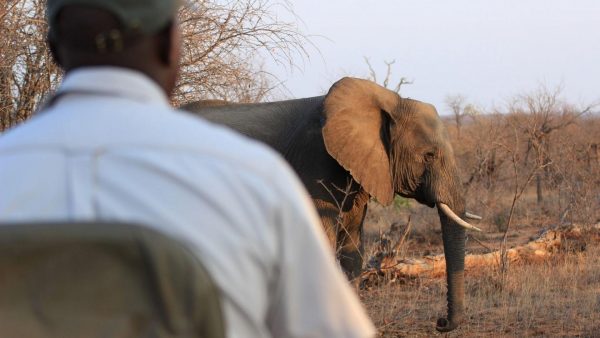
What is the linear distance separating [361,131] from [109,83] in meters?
6.85

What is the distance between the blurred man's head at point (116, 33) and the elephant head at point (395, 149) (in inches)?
247

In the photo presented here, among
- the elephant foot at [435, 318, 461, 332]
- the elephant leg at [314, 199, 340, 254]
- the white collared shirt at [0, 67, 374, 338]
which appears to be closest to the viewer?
the white collared shirt at [0, 67, 374, 338]

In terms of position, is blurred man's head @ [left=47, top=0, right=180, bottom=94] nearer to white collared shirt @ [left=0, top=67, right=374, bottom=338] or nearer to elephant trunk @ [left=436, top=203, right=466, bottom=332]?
white collared shirt @ [left=0, top=67, right=374, bottom=338]

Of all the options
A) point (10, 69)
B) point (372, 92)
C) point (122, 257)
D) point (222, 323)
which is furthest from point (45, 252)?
point (372, 92)

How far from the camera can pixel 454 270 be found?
7.36 meters

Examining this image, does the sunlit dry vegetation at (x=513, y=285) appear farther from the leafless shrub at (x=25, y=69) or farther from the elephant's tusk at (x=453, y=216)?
the leafless shrub at (x=25, y=69)

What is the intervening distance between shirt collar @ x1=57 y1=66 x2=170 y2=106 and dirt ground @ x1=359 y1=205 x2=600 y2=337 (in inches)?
206

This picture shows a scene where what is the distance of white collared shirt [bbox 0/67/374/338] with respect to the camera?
1.38 m

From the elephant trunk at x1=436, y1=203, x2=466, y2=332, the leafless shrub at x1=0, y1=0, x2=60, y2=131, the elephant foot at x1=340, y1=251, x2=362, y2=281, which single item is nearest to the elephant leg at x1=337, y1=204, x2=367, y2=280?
the elephant foot at x1=340, y1=251, x2=362, y2=281

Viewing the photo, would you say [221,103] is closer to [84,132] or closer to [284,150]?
[284,150]

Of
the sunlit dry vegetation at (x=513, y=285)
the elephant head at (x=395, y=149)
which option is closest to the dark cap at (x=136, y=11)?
the sunlit dry vegetation at (x=513, y=285)

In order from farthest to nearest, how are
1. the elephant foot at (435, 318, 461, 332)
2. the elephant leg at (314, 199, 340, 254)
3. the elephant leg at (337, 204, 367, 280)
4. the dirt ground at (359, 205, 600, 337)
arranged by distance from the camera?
the elephant leg at (337, 204, 367, 280) → the elephant leg at (314, 199, 340, 254) → the dirt ground at (359, 205, 600, 337) → the elephant foot at (435, 318, 461, 332)

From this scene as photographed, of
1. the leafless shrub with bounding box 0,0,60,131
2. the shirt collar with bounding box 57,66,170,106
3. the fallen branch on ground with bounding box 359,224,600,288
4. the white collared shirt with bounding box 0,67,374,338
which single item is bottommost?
the fallen branch on ground with bounding box 359,224,600,288

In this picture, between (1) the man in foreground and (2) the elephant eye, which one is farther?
(2) the elephant eye
